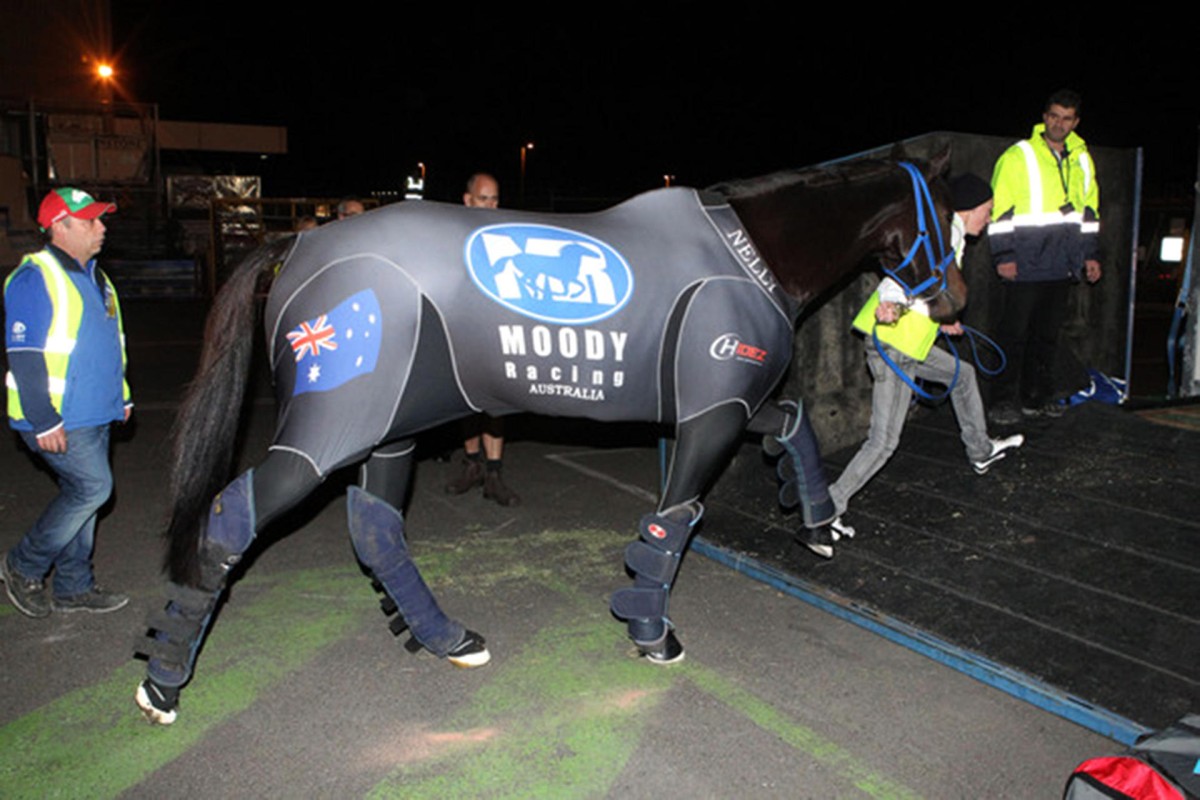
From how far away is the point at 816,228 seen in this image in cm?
414

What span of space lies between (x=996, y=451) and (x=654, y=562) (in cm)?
277

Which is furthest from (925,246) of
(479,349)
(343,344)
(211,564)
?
(211,564)

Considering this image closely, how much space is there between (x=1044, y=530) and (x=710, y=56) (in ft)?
177

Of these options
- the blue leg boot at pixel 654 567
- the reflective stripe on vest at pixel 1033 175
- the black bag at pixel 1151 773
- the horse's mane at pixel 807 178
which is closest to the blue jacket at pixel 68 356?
the blue leg boot at pixel 654 567

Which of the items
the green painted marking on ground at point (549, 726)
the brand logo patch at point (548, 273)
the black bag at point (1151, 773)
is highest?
the brand logo patch at point (548, 273)

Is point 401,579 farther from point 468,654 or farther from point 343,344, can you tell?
point 343,344

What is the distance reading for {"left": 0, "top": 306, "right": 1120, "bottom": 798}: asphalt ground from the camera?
10.7 feet

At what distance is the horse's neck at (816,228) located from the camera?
13.4ft

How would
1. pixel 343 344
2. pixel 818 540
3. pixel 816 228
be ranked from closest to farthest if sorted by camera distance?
pixel 343 344
pixel 816 228
pixel 818 540

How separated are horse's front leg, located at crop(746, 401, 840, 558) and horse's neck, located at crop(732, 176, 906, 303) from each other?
0.57 metres

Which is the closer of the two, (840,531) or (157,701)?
(157,701)

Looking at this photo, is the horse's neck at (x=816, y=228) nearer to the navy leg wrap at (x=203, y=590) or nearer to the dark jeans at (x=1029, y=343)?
the navy leg wrap at (x=203, y=590)

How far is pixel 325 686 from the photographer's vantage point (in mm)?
3932

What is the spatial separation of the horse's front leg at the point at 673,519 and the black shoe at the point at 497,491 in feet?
8.39
